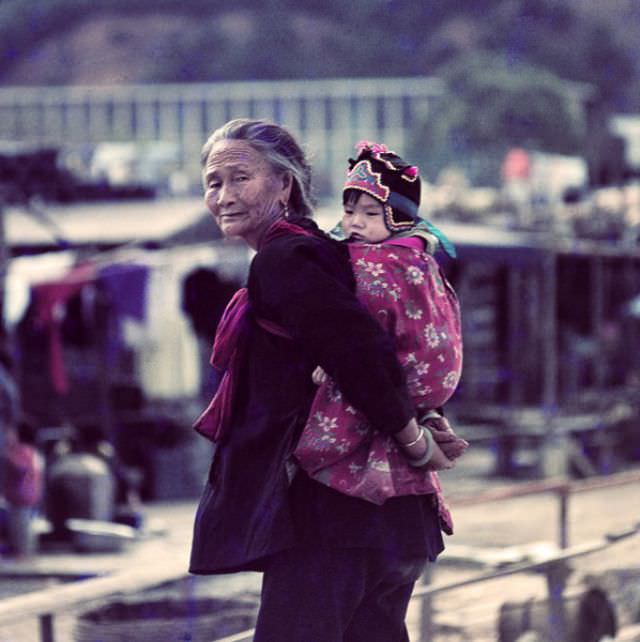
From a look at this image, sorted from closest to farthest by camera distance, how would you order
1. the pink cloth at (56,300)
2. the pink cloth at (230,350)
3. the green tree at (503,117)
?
the pink cloth at (230,350), the pink cloth at (56,300), the green tree at (503,117)

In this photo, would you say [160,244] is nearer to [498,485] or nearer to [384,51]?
[498,485]

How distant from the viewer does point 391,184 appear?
122 inches

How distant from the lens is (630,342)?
22.7 metres

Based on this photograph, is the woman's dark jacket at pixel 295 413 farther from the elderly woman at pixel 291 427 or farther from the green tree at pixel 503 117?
the green tree at pixel 503 117

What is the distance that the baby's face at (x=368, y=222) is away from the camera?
3.09 meters

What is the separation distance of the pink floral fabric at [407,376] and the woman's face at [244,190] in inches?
7.1

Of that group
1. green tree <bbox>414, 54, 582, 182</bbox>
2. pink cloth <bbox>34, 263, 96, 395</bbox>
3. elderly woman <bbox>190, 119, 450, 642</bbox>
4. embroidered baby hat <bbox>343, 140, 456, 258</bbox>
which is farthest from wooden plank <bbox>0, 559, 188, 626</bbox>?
green tree <bbox>414, 54, 582, 182</bbox>

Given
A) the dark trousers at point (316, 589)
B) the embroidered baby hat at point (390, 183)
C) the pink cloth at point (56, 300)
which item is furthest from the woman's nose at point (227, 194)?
the pink cloth at point (56, 300)

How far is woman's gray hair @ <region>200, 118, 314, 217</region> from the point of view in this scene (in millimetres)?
3074

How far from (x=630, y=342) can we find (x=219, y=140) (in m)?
20.1

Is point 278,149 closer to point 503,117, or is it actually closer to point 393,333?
point 393,333

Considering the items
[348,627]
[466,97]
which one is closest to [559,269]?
[348,627]

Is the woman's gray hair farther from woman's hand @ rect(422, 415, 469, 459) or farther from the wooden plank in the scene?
the wooden plank

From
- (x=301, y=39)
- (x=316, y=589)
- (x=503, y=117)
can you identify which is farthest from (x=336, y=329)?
(x=301, y=39)
